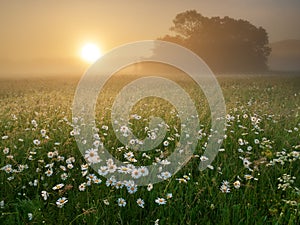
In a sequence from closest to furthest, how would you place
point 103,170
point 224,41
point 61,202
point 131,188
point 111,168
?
point 61,202 → point 131,188 → point 111,168 → point 103,170 → point 224,41

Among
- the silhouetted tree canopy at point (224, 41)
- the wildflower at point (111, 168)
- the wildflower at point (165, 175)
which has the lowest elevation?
the wildflower at point (165, 175)

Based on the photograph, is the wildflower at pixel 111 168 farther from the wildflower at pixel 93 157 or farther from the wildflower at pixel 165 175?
the wildflower at pixel 165 175

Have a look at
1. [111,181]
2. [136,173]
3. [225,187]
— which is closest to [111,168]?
[111,181]

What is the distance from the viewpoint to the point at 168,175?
149 inches

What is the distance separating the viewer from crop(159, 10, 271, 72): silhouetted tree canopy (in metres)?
45.5

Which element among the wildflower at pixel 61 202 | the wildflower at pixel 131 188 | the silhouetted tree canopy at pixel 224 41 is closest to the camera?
the wildflower at pixel 61 202

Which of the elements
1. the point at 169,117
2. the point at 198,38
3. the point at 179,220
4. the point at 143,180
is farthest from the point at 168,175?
the point at 198,38

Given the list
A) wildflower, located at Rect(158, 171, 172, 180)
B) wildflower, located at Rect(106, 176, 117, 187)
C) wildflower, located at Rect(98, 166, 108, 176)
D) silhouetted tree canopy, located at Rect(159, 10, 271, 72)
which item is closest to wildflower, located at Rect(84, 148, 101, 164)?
wildflower, located at Rect(98, 166, 108, 176)

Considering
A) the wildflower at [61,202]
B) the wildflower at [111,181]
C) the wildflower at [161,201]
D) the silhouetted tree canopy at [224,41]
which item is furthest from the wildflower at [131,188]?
the silhouetted tree canopy at [224,41]

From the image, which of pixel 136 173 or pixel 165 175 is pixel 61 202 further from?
pixel 165 175

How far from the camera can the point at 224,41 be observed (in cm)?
4772

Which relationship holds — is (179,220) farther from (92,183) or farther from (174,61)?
(174,61)

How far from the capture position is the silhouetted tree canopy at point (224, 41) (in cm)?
4547

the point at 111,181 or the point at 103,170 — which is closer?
the point at 111,181
